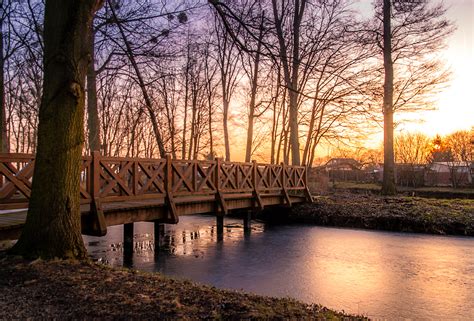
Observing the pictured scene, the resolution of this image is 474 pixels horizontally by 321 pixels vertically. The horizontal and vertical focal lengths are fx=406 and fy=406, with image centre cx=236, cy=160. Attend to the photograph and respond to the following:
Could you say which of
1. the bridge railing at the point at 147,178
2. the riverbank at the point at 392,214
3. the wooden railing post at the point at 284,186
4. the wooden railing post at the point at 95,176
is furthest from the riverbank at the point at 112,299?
the wooden railing post at the point at 284,186

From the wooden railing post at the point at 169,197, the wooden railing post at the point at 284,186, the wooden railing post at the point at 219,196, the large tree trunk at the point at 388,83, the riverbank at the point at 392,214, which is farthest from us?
the large tree trunk at the point at 388,83

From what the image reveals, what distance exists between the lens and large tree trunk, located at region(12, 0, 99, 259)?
18.0 ft

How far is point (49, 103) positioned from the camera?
18.1 feet

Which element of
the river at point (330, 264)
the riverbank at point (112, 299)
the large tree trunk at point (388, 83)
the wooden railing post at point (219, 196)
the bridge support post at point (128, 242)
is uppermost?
the large tree trunk at point (388, 83)

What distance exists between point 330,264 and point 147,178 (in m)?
4.67

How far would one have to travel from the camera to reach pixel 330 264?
9.04 metres

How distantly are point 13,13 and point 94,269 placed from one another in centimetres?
825

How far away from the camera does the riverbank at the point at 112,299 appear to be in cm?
374

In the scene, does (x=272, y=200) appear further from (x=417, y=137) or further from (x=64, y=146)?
(x=417, y=137)

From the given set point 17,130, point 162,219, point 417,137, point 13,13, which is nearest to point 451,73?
point 162,219

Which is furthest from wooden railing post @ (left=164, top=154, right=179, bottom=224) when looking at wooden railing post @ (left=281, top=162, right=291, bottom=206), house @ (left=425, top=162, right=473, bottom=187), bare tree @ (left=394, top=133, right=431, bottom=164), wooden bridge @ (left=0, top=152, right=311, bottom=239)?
bare tree @ (left=394, top=133, right=431, bottom=164)

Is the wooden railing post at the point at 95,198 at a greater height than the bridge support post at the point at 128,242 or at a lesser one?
greater

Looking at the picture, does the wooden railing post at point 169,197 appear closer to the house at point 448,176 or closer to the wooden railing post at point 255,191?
the wooden railing post at point 255,191

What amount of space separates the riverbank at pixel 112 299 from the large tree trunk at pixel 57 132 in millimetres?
419
